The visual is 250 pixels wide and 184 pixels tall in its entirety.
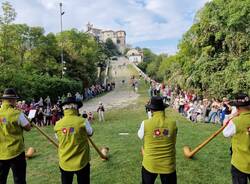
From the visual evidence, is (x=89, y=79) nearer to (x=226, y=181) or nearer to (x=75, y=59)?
(x=75, y=59)

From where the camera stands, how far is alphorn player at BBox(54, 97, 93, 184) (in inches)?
246

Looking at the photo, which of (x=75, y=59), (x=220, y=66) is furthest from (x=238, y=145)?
(x=75, y=59)

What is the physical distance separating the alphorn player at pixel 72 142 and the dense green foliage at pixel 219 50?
22.3m

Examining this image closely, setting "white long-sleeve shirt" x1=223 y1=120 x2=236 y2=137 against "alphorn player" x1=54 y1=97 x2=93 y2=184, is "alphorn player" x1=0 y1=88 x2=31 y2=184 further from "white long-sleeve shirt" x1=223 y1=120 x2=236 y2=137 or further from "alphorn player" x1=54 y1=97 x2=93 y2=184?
"white long-sleeve shirt" x1=223 y1=120 x2=236 y2=137

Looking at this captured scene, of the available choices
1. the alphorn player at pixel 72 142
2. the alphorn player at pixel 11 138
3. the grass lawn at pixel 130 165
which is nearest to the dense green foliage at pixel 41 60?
the grass lawn at pixel 130 165

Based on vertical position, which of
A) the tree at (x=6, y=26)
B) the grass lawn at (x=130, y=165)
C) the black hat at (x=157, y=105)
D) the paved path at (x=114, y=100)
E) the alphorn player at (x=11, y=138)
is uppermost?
the tree at (x=6, y=26)

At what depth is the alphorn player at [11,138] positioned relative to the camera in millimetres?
6793

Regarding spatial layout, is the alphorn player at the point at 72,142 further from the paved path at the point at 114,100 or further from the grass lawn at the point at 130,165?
the paved path at the point at 114,100

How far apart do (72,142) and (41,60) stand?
4618cm

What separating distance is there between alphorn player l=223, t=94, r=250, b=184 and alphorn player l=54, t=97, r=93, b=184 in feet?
7.63

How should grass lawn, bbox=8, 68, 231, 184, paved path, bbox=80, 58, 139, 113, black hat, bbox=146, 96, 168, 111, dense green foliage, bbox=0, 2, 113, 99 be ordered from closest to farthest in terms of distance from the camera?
1. black hat, bbox=146, 96, 168, 111
2. grass lawn, bbox=8, 68, 231, 184
3. dense green foliage, bbox=0, 2, 113, 99
4. paved path, bbox=80, 58, 139, 113

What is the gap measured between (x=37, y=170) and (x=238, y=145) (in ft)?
21.3

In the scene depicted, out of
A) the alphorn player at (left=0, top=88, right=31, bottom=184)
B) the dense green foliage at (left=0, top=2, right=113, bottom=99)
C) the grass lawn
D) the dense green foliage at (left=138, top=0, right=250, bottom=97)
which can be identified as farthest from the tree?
the alphorn player at (left=0, top=88, right=31, bottom=184)

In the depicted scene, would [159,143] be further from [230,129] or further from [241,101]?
[241,101]
